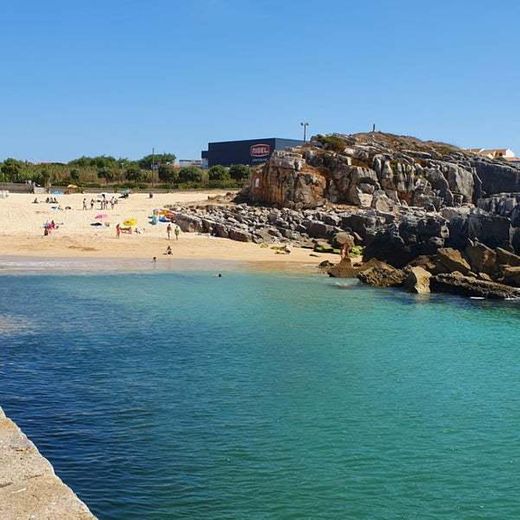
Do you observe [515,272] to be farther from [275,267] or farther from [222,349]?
[222,349]

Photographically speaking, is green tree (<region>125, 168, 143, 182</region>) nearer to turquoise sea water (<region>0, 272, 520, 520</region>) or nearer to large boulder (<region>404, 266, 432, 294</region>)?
large boulder (<region>404, 266, 432, 294</region>)

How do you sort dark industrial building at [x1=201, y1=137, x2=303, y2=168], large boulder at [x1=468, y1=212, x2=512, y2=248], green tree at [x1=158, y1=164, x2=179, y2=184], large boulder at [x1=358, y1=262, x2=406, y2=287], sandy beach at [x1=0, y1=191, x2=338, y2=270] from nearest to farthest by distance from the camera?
large boulder at [x1=358, y1=262, x2=406, y2=287] < large boulder at [x1=468, y1=212, x2=512, y2=248] < sandy beach at [x1=0, y1=191, x2=338, y2=270] < green tree at [x1=158, y1=164, x2=179, y2=184] < dark industrial building at [x1=201, y1=137, x2=303, y2=168]

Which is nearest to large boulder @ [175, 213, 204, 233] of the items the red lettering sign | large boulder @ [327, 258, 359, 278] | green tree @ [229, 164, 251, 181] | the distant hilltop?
the distant hilltop

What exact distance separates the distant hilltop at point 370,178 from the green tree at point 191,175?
4630 cm

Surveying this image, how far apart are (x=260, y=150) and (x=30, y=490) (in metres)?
128

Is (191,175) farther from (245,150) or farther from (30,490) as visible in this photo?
(30,490)

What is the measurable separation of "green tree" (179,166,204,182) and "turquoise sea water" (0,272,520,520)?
288 ft

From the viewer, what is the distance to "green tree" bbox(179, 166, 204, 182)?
119 m

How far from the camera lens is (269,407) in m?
17.1

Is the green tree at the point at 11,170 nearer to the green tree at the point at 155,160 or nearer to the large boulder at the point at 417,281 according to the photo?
the green tree at the point at 155,160

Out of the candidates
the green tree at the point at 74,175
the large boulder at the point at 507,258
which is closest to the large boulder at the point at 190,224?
the large boulder at the point at 507,258

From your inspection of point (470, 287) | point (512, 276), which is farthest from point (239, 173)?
point (470, 287)

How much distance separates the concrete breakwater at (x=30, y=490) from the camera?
798cm

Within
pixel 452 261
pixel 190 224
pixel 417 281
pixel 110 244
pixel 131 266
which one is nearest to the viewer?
pixel 417 281
